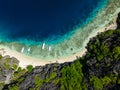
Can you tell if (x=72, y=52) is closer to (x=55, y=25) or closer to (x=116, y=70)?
(x=55, y=25)

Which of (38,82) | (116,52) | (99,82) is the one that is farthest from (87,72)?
(38,82)

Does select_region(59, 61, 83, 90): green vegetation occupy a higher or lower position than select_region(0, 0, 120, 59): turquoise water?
lower

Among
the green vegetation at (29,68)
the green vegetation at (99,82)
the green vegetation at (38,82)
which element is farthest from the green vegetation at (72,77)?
the green vegetation at (29,68)

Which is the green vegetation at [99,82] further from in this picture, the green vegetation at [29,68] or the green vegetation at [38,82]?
the green vegetation at [29,68]

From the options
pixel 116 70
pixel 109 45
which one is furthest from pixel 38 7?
pixel 116 70

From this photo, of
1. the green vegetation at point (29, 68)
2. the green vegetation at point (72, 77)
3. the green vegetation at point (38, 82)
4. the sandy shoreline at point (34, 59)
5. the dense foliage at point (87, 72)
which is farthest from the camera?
the green vegetation at point (29, 68)

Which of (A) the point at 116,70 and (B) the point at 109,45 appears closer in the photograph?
(A) the point at 116,70

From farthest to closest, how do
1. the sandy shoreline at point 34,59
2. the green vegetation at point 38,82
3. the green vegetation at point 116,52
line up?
the sandy shoreline at point 34,59 → the green vegetation at point 38,82 → the green vegetation at point 116,52

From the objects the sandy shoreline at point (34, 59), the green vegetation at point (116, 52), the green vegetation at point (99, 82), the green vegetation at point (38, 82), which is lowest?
the green vegetation at point (99, 82)

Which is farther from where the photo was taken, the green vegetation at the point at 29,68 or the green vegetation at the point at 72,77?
the green vegetation at the point at 29,68

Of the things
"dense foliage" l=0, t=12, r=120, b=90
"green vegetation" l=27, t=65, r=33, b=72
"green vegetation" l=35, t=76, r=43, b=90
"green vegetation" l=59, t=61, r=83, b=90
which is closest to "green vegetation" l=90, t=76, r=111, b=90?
"dense foliage" l=0, t=12, r=120, b=90

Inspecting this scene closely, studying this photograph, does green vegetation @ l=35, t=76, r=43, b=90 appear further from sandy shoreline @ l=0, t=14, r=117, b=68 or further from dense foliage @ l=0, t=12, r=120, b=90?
sandy shoreline @ l=0, t=14, r=117, b=68
